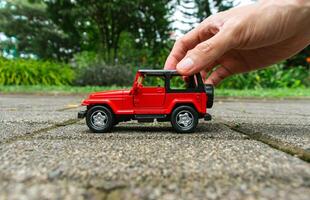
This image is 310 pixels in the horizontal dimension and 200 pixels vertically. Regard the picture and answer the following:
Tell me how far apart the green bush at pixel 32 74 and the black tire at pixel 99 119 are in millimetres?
9660

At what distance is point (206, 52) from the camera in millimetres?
1877

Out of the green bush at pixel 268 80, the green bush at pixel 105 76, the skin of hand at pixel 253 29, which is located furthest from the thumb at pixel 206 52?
the green bush at pixel 268 80

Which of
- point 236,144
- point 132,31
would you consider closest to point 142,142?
point 236,144

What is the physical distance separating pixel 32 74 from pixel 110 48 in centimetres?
357

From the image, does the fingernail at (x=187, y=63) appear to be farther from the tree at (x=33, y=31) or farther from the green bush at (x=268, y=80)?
the tree at (x=33, y=31)

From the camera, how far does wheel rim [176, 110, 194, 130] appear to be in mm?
2010

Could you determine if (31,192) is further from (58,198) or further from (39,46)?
(39,46)

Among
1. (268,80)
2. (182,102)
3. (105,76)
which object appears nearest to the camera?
(182,102)

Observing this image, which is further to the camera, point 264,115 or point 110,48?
point 110,48

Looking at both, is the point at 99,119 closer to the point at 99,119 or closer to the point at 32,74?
the point at 99,119

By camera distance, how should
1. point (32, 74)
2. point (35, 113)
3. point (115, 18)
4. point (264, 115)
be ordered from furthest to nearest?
point (115, 18), point (32, 74), point (264, 115), point (35, 113)

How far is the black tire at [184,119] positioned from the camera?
2.00 metres

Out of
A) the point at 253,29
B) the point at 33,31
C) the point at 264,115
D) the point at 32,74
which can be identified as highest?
the point at 33,31

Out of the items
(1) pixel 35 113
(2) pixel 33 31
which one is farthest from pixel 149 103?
(2) pixel 33 31
